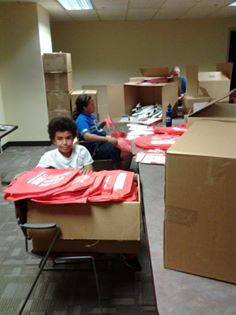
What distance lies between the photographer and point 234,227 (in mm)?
746

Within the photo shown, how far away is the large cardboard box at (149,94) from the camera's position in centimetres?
317

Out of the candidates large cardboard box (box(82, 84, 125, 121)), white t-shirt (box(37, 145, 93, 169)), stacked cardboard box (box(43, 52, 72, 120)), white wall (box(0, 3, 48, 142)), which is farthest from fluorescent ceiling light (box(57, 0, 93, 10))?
white t-shirt (box(37, 145, 93, 169))

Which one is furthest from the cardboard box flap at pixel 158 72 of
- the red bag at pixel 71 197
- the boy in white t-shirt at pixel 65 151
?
the red bag at pixel 71 197

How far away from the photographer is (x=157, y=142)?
2.16 m

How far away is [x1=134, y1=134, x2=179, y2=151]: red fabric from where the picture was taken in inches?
81.8

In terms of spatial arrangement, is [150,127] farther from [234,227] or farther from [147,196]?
[234,227]

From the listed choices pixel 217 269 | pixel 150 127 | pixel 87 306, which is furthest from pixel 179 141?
pixel 150 127

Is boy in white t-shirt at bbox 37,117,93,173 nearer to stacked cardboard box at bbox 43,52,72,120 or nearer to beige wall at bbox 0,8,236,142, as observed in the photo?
stacked cardboard box at bbox 43,52,72,120

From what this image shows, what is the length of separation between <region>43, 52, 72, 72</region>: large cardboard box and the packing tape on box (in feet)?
15.3

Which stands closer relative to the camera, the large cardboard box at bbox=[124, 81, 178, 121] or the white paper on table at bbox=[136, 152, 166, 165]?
the white paper on table at bbox=[136, 152, 166, 165]

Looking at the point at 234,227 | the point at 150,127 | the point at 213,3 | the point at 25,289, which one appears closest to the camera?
the point at 234,227

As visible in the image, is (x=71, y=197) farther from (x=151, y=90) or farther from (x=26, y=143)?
(x=26, y=143)

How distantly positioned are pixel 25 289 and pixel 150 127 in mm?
1841

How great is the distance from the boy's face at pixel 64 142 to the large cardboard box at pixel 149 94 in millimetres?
1329
